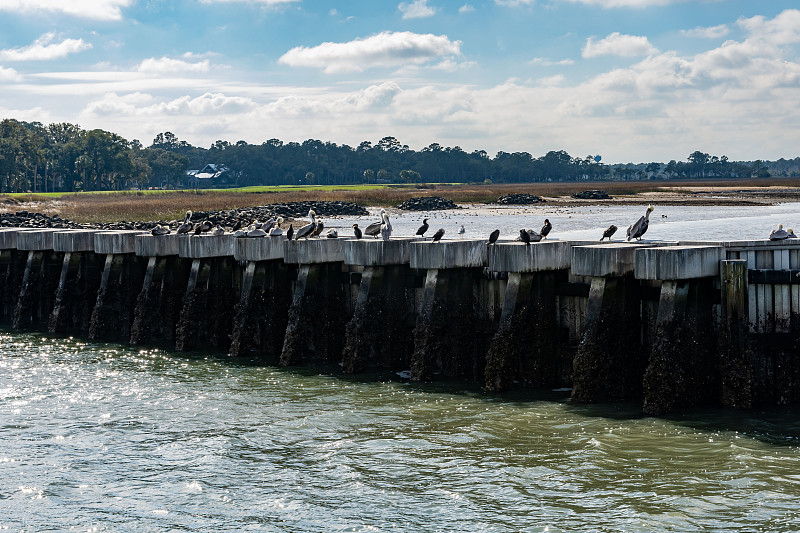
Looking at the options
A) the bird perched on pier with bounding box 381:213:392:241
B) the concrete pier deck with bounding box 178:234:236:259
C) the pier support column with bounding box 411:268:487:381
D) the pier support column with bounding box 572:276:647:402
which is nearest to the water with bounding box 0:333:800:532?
the pier support column with bounding box 572:276:647:402

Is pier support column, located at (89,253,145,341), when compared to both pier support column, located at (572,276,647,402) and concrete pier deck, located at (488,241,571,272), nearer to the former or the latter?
concrete pier deck, located at (488,241,571,272)

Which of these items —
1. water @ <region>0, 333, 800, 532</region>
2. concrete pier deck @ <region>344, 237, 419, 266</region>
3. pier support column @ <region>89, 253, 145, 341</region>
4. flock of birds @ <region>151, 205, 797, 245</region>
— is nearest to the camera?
water @ <region>0, 333, 800, 532</region>

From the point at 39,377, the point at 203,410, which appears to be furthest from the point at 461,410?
the point at 39,377

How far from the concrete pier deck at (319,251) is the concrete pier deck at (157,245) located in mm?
5598

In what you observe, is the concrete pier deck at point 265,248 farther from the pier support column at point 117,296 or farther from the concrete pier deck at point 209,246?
the pier support column at point 117,296

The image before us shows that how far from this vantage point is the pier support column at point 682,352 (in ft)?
62.2

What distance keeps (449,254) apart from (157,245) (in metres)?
12.3

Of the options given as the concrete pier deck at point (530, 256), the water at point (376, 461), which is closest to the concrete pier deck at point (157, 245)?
the water at point (376, 461)

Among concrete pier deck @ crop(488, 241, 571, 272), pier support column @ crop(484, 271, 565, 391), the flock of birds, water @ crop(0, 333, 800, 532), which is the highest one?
the flock of birds

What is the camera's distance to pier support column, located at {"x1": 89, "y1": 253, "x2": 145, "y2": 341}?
3301cm

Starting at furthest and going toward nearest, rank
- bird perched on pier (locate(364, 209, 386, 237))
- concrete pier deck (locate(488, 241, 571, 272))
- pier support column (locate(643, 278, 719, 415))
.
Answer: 1. bird perched on pier (locate(364, 209, 386, 237))
2. concrete pier deck (locate(488, 241, 571, 272))
3. pier support column (locate(643, 278, 719, 415))

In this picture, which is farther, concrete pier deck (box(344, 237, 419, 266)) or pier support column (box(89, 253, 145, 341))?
pier support column (box(89, 253, 145, 341))

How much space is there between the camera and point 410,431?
18766mm

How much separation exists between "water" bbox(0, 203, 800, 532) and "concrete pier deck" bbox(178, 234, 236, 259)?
257 inches
